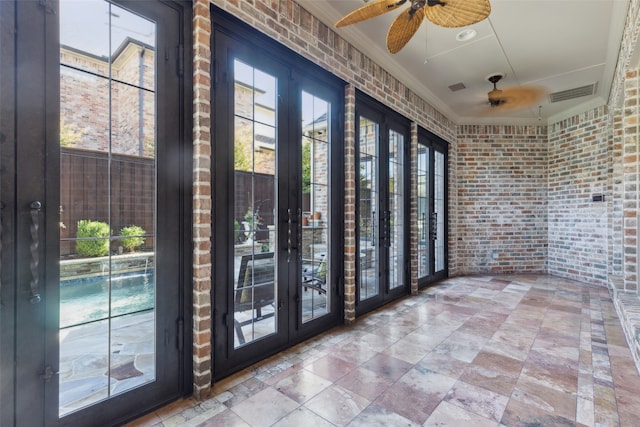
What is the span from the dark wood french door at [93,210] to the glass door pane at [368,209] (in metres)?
2.18

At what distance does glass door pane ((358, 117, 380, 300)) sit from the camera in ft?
12.3

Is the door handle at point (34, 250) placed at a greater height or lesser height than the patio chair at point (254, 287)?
greater

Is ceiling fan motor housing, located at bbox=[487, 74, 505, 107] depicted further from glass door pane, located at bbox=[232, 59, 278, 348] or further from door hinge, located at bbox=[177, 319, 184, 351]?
door hinge, located at bbox=[177, 319, 184, 351]

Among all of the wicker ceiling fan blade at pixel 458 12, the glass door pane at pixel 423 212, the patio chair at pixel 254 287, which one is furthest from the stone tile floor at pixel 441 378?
the wicker ceiling fan blade at pixel 458 12

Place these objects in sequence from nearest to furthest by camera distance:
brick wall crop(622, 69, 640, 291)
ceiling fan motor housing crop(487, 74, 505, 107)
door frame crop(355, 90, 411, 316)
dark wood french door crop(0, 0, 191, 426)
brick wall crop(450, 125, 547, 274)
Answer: dark wood french door crop(0, 0, 191, 426)
brick wall crop(622, 69, 640, 291)
door frame crop(355, 90, 411, 316)
ceiling fan motor housing crop(487, 74, 505, 107)
brick wall crop(450, 125, 547, 274)

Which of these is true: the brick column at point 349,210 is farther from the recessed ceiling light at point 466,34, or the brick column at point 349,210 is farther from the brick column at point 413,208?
the brick column at point 413,208

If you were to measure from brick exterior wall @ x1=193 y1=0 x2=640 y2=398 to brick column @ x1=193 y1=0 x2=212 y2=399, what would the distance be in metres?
0.87

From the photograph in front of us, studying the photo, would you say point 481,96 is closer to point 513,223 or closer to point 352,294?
point 513,223

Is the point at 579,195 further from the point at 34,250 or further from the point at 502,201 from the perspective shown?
the point at 34,250

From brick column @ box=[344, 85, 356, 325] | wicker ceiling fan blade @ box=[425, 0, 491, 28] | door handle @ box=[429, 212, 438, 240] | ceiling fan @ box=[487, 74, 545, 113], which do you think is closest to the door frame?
brick column @ box=[344, 85, 356, 325]

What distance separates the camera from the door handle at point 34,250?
1493 millimetres

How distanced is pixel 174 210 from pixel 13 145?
813mm

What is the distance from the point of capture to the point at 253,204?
2529mm

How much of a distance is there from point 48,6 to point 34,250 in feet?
4.04
